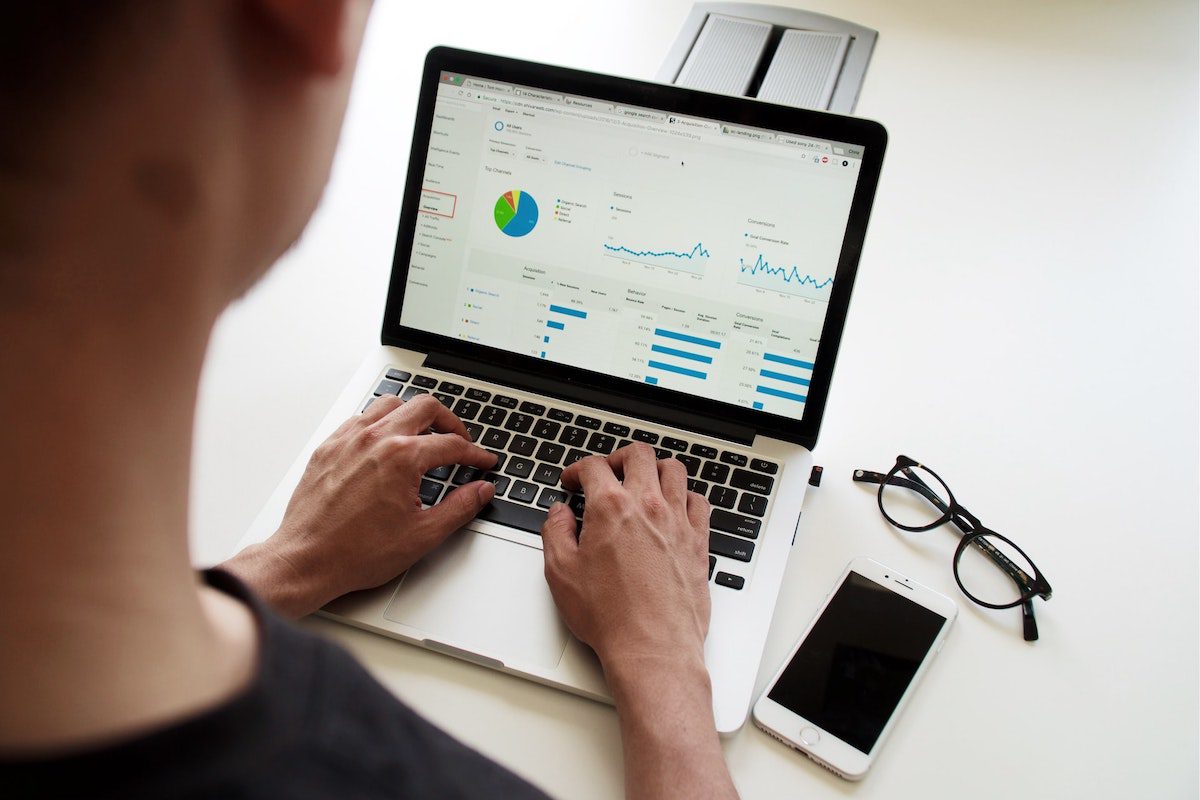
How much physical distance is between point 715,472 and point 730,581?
125 mm

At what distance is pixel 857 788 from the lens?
66 centimetres

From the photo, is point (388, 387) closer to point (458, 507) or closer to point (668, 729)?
point (458, 507)

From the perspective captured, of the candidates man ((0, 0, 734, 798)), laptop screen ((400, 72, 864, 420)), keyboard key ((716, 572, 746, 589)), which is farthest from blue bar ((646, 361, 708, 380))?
man ((0, 0, 734, 798))

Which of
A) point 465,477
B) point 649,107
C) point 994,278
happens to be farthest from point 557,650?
point 994,278

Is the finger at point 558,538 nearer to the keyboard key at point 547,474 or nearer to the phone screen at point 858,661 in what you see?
the keyboard key at point 547,474

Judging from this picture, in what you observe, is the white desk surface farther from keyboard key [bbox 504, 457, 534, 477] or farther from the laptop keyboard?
keyboard key [bbox 504, 457, 534, 477]

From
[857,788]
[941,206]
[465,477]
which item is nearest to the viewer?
[857,788]

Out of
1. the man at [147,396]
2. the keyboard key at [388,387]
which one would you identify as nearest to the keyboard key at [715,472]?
the keyboard key at [388,387]

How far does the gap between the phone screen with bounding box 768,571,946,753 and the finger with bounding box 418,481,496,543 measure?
0.93 ft

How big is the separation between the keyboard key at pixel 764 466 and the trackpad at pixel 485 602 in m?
0.22

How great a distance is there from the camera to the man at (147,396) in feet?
1.00

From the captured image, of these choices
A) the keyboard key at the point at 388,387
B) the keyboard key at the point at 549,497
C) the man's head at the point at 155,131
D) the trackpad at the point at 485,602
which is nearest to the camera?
the man's head at the point at 155,131

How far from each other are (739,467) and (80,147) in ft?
2.10

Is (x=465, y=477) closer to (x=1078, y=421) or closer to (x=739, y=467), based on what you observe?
(x=739, y=467)
